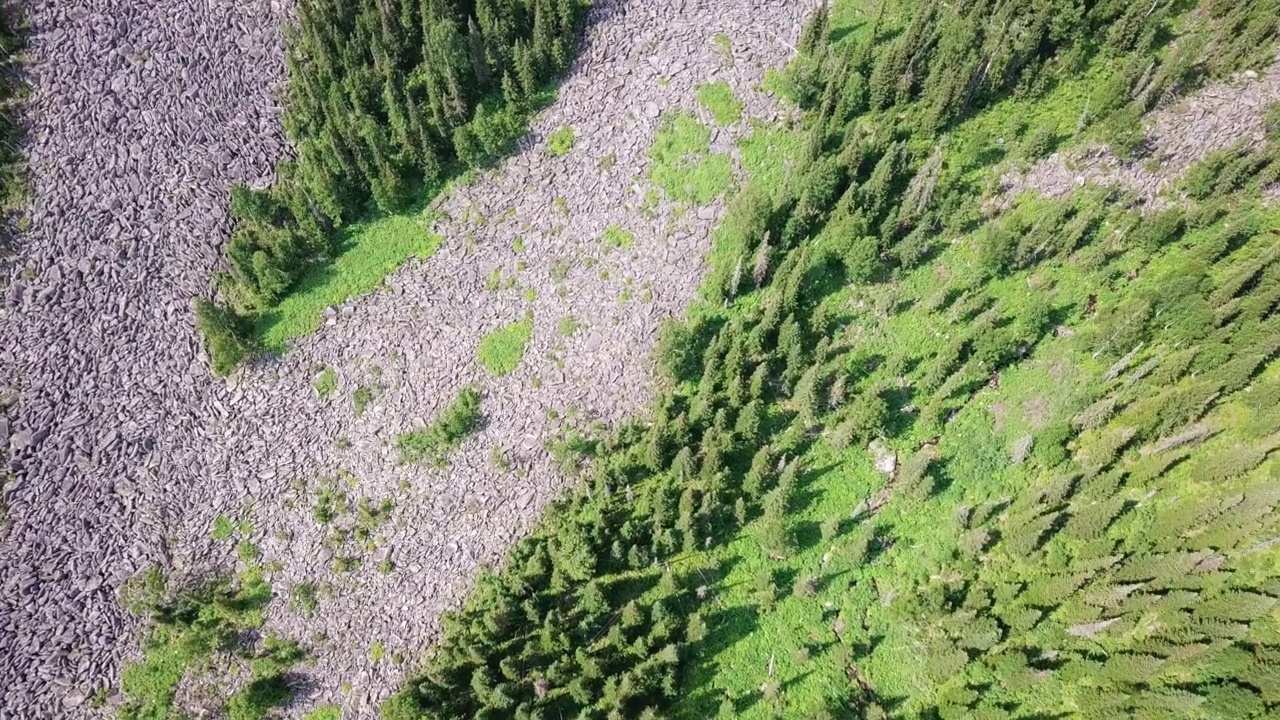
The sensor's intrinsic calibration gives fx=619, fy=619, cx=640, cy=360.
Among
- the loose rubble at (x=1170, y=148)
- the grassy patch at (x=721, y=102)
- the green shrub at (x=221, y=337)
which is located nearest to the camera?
the green shrub at (x=221, y=337)

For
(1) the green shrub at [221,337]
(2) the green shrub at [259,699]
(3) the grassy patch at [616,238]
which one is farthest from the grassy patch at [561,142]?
(2) the green shrub at [259,699]

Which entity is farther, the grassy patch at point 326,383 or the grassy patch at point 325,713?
the grassy patch at point 326,383

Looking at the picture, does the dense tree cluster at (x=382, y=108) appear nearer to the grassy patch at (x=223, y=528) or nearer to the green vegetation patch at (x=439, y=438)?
the grassy patch at (x=223, y=528)

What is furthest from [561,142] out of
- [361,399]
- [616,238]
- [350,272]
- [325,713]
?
Result: [325,713]

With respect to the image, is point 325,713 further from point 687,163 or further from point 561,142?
point 687,163

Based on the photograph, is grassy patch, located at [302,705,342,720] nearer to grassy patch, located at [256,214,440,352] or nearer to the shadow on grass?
the shadow on grass

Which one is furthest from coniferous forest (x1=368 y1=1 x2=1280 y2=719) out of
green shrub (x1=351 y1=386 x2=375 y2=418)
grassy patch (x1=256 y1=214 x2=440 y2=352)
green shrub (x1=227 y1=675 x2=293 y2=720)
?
grassy patch (x1=256 y1=214 x2=440 y2=352)
